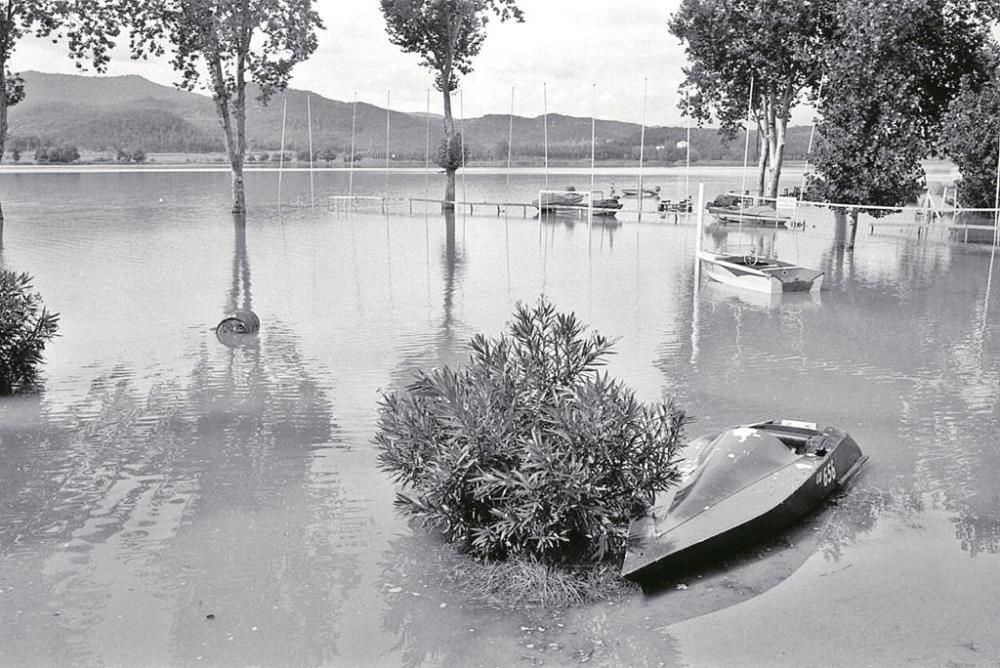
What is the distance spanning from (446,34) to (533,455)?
47319mm

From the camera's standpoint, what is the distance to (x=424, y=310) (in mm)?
23938

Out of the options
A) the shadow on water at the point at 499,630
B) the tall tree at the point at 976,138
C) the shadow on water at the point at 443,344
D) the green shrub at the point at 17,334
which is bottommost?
the shadow on water at the point at 499,630

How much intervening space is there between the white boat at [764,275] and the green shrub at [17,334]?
17002mm

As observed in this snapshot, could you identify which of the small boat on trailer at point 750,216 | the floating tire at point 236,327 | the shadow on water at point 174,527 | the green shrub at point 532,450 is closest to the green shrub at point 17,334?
the shadow on water at point 174,527

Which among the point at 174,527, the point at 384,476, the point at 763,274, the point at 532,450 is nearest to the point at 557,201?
the point at 763,274

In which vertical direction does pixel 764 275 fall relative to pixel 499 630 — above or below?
above

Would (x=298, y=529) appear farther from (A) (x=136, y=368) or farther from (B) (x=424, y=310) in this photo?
(B) (x=424, y=310)

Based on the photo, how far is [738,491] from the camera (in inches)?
398

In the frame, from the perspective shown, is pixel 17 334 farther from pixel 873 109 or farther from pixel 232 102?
pixel 232 102

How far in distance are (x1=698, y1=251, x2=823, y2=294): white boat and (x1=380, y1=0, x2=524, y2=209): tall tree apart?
28799 mm

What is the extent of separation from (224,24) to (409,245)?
16.0m

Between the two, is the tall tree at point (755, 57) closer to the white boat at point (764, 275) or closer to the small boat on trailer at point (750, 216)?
the small boat on trailer at point (750, 216)

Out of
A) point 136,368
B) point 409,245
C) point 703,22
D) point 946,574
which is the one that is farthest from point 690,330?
point 703,22

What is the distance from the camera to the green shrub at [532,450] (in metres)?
8.89
